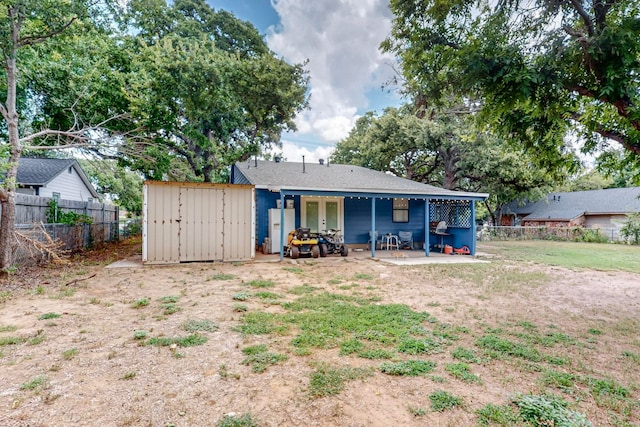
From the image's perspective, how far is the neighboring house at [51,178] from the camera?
13281 mm

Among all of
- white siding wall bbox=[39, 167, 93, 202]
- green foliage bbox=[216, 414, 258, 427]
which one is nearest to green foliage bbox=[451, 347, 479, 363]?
green foliage bbox=[216, 414, 258, 427]

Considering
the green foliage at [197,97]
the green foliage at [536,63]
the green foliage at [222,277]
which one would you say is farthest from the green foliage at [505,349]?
the green foliage at [197,97]

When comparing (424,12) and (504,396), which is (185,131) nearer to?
(424,12)

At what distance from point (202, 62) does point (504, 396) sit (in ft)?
37.2

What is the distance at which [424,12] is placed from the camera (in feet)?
17.2

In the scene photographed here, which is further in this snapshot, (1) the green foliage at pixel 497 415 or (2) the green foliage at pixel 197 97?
(2) the green foliage at pixel 197 97

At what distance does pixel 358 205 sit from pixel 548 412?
9.48 m

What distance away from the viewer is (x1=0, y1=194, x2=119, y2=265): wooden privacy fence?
6892 millimetres

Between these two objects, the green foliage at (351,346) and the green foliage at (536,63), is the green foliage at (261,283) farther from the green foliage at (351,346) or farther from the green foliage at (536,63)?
the green foliage at (536,63)

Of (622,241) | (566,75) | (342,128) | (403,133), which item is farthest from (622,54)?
(342,128)

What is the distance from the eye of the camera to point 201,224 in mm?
8258

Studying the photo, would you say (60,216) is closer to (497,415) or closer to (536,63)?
(497,415)

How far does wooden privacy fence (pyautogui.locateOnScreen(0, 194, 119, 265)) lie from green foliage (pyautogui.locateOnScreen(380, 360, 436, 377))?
6.84 metres

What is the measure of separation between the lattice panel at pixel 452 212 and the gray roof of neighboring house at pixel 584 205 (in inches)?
611
